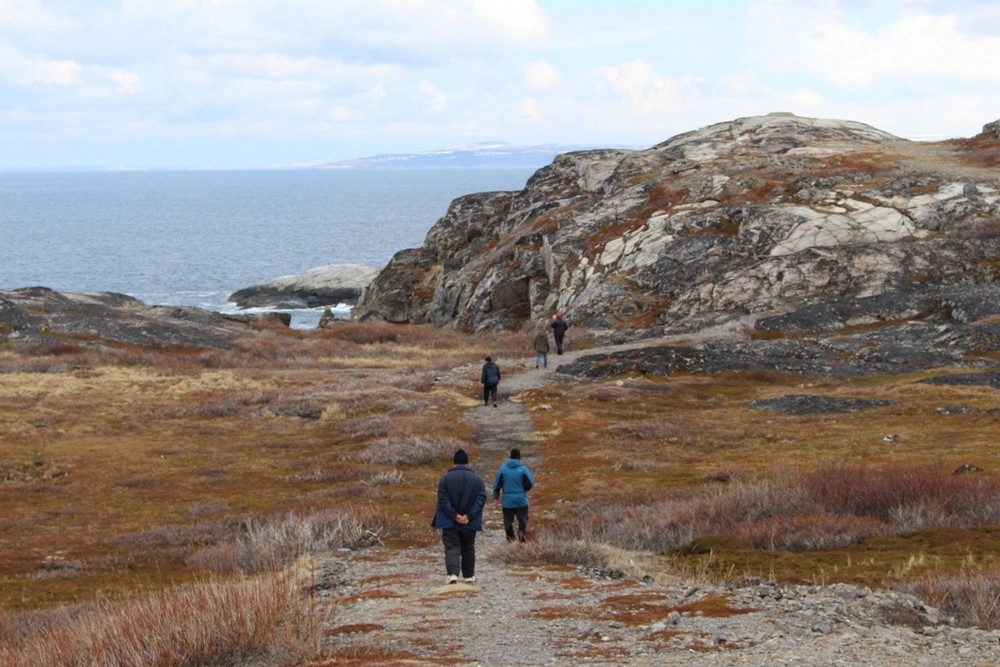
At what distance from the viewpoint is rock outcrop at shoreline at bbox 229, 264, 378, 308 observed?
125m

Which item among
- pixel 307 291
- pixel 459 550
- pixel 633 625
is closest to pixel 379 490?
pixel 459 550

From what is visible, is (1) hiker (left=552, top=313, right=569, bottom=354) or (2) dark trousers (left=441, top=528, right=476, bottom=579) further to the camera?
(1) hiker (left=552, top=313, right=569, bottom=354)

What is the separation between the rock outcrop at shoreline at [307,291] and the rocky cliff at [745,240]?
77.2ft

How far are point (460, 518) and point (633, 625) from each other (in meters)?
4.97

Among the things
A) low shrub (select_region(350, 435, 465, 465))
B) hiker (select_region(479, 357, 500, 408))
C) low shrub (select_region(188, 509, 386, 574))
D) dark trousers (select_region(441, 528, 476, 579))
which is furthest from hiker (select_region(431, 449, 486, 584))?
hiker (select_region(479, 357, 500, 408))

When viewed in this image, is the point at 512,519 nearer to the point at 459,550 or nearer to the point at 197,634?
the point at 459,550

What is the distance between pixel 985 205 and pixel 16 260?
173 metres

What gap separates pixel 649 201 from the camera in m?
81.6

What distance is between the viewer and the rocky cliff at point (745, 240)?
2365 inches

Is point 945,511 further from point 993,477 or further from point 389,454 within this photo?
point 389,454

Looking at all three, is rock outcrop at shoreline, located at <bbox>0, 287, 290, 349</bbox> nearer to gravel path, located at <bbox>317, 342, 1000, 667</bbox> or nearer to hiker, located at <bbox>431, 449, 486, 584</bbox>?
hiker, located at <bbox>431, 449, 486, 584</bbox>

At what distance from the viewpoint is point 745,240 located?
68000mm

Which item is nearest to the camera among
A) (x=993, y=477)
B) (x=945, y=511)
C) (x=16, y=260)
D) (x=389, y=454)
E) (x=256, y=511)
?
(x=945, y=511)

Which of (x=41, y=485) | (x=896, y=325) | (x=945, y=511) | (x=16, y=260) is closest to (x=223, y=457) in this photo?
(x=41, y=485)
